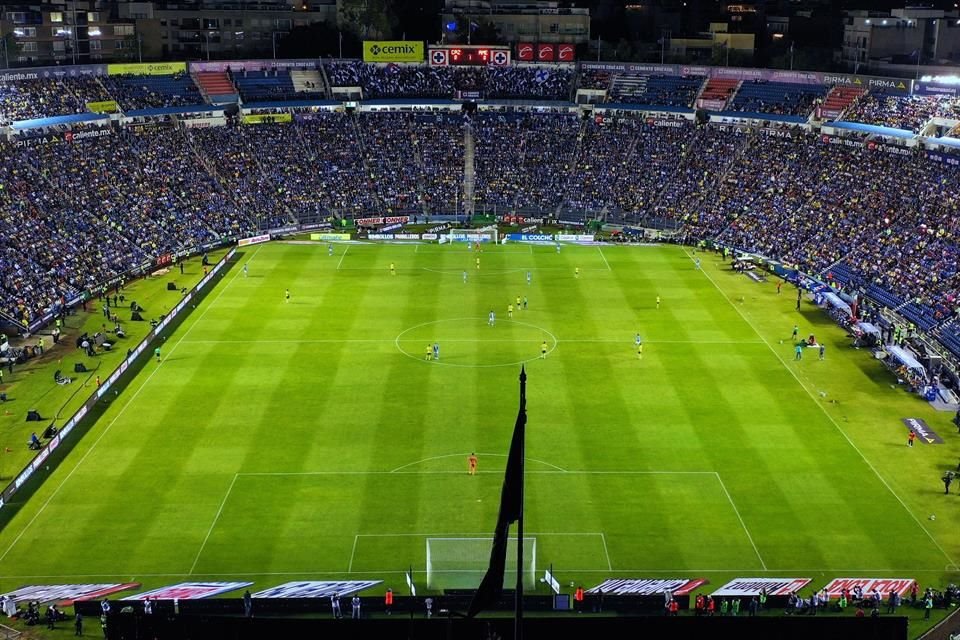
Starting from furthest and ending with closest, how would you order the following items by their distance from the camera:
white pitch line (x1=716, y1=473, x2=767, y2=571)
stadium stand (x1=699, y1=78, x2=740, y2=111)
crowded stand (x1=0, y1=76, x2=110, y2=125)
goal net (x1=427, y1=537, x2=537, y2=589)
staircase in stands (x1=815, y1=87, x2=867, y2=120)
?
stadium stand (x1=699, y1=78, x2=740, y2=111) < staircase in stands (x1=815, y1=87, x2=867, y2=120) < crowded stand (x1=0, y1=76, x2=110, y2=125) < white pitch line (x1=716, y1=473, x2=767, y2=571) < goal net (x1=427, y1=537, x2=537, y2=589)

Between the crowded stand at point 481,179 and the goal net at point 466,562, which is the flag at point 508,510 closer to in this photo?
the goal net at point 466,562

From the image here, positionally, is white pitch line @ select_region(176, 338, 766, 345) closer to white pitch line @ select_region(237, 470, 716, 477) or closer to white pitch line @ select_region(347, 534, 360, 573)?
white pitch line @ select_region(237, 470, 716, 477)

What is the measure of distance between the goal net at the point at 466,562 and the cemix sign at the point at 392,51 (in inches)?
3685

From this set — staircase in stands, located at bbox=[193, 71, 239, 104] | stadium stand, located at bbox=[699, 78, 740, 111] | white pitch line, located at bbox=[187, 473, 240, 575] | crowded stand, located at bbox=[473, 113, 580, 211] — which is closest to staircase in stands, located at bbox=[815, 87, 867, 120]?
stadium stand, located at bbox=[699, 78, 740, 111]

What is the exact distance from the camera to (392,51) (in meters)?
131

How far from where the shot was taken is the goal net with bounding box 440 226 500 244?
10531 centimetres

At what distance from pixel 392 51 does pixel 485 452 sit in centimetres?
8455

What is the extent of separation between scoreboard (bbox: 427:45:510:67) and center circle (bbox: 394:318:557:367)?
203 ft

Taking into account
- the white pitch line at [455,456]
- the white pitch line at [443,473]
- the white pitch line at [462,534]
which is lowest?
the white pitch line at [462,534]

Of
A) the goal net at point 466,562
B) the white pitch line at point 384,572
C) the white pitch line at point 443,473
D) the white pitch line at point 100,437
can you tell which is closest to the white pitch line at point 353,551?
the white pitch line at point 384,572

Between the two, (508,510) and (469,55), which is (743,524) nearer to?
(508,510)

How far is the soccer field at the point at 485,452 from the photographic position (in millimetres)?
45375

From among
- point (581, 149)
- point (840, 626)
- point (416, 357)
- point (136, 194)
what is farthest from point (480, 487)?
point (581, 149)

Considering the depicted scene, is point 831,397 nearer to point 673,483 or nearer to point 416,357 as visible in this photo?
point 673,483
